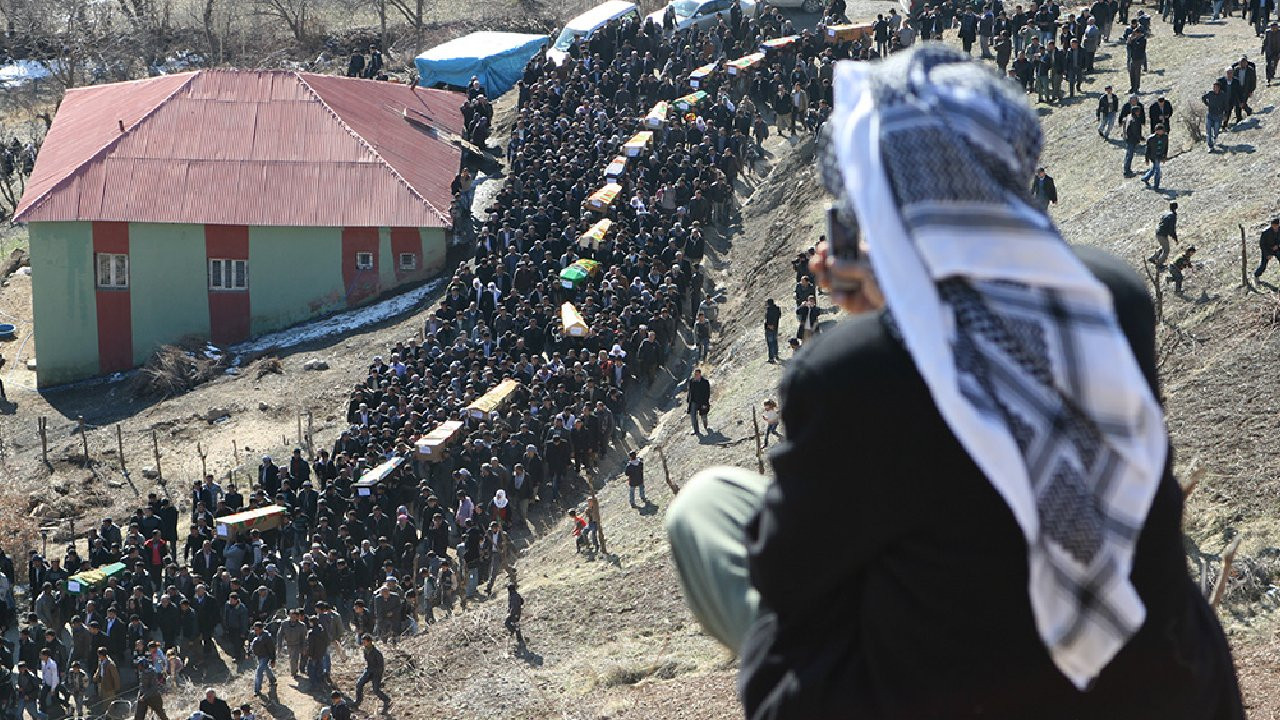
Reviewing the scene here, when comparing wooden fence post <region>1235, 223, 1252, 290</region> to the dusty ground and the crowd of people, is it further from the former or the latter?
the crowd of people

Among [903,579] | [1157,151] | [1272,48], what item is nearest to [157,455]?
[1157,151]

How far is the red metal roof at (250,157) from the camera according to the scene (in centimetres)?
3853

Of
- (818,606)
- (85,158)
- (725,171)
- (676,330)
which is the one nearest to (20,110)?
(85,158)

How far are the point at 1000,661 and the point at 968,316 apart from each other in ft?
1.72

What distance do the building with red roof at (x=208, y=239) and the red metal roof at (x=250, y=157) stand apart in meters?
0.05

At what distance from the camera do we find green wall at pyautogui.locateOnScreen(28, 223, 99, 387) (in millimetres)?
37938

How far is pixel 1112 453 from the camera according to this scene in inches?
85.8

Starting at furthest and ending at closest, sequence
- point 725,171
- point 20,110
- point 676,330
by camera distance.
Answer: point 20,110
point 725,171
point 676,330

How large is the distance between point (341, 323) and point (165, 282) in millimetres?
4888

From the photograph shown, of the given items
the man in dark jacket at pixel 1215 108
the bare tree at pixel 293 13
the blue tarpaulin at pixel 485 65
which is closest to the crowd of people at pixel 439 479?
the man in dark jacket at pixel 1215 108

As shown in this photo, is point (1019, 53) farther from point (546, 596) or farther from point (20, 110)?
point (20, 110)

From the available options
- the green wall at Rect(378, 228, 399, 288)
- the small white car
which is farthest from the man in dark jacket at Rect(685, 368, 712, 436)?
the small white car

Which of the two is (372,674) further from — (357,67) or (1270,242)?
(357,67)

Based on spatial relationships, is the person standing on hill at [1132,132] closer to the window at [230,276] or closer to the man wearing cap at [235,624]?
the man wearing cap at [235,624]
